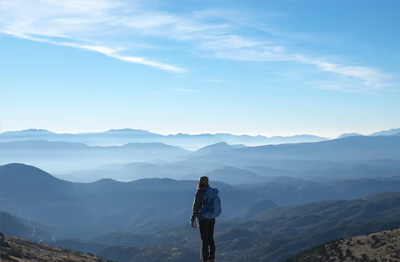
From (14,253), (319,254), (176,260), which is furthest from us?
(176,260)

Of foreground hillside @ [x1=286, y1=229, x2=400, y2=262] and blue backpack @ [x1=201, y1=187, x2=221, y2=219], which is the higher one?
blue backpack @ [x1=201, y1=187, x2=221, y2=219]

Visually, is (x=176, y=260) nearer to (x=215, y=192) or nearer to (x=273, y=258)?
(x=273, y=258)

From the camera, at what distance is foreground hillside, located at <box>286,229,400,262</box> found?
3841 cm

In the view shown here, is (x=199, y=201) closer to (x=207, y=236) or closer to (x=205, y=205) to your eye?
(x=205, y=205)

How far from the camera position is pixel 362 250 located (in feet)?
137

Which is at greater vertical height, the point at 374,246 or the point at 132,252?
the point at 374,246

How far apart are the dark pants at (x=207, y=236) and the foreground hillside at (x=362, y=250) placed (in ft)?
75.7

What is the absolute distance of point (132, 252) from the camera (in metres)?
197

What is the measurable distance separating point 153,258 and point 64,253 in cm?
13889

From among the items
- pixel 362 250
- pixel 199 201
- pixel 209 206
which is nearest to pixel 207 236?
pixel 209 206

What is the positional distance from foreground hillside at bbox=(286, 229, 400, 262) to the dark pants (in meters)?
23.1

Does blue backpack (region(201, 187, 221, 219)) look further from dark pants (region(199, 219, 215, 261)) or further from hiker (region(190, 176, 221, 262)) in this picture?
dark pants (region(199, 219, 215, 261))

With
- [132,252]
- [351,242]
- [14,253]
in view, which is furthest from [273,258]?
[14,253]

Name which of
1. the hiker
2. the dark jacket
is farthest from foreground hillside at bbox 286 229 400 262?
the dark jacket
